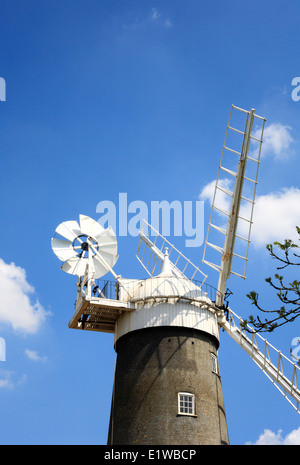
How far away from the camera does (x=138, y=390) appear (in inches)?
1219

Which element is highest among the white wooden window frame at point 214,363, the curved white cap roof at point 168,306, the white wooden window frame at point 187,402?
the curved white cap roof at point 168,306

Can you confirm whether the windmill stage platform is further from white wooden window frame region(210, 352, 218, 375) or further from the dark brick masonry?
white wooden window frame region(210, 352, 218, 375)

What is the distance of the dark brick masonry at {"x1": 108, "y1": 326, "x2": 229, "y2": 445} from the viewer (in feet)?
97.1

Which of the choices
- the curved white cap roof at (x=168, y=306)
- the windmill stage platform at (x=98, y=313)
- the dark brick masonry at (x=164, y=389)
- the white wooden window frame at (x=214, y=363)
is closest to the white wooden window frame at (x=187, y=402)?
the dark brick masonry at (x=164, y=389)

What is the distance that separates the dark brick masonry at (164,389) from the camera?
2961cm

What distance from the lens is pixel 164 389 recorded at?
3061 centimetres

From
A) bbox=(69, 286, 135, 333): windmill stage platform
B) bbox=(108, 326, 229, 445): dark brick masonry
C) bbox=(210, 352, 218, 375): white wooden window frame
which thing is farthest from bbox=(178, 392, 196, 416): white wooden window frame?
bbox=(69, 286, 135, 333): windmill stage platform

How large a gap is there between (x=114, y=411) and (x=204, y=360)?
5.85 m

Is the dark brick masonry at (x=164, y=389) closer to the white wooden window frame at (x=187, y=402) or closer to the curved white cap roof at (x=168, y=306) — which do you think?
the white wooden window frame at (x=187, y=402)

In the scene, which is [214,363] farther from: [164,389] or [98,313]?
[98,313]
